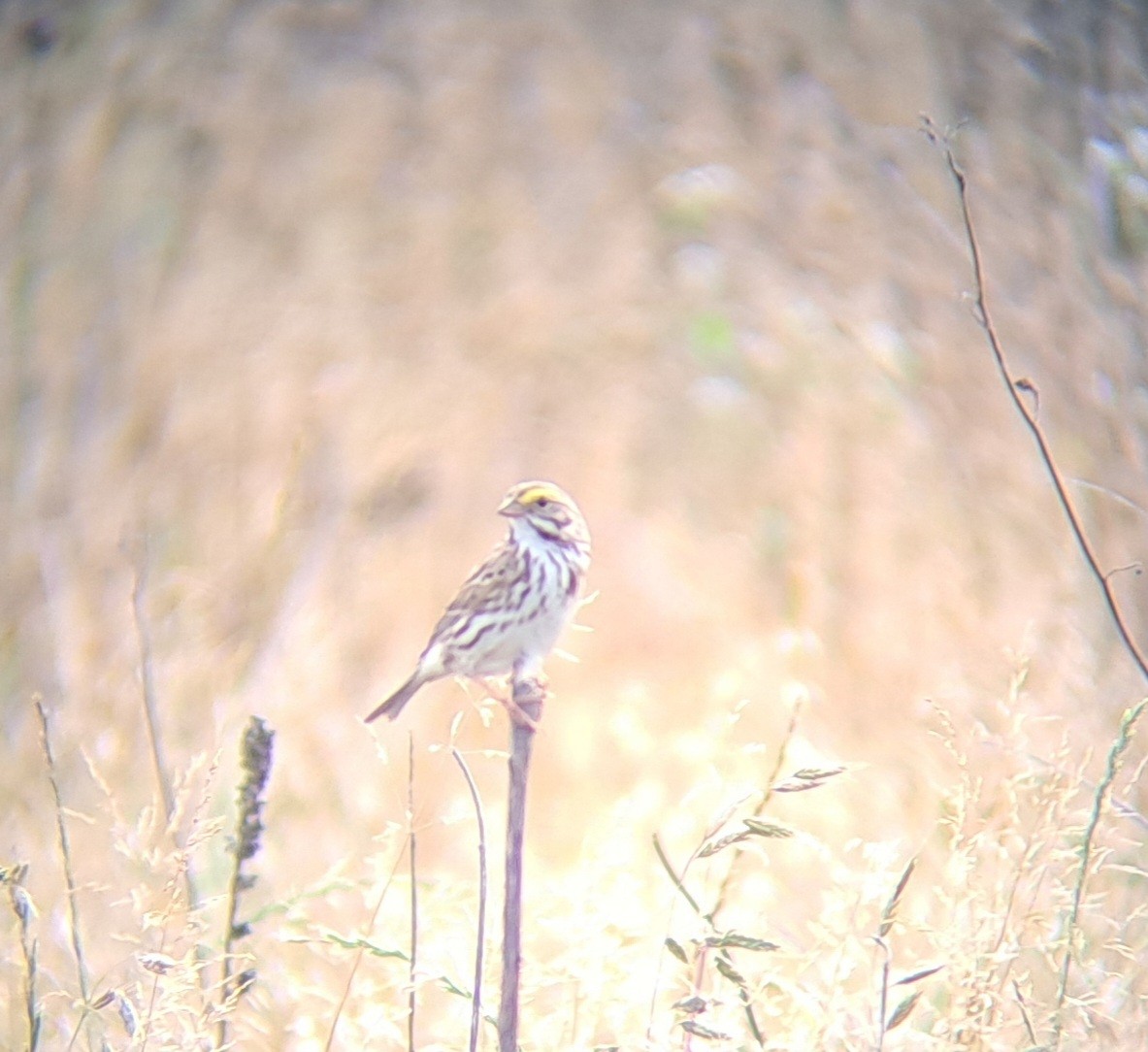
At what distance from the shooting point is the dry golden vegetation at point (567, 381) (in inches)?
152

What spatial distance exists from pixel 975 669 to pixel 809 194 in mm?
1947

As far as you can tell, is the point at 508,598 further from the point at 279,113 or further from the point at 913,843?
the point at 279,113

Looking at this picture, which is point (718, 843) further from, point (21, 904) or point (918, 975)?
point (21, 904)

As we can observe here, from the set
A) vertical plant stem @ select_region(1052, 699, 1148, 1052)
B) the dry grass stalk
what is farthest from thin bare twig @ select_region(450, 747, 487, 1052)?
vertical plant stem @ select_region(1052, 699, 1148, 1052)

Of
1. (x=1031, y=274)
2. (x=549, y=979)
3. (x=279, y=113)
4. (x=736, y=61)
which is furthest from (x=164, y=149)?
(x=549, y=979)

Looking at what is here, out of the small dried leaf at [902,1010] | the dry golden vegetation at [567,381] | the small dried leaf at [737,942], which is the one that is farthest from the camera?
the dry golden vegetation at [567,381]

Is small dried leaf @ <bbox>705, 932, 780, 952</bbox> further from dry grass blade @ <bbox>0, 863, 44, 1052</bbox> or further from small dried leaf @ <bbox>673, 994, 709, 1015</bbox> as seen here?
dry grass blade @ <bbox>0, 863, 44, 1052</bbox>

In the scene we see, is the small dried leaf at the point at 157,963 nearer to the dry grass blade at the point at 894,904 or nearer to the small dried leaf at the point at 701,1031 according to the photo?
the small dried leaf at the point at 701,1031

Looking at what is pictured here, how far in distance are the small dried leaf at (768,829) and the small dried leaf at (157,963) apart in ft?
1.29

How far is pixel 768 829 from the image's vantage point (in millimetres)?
901

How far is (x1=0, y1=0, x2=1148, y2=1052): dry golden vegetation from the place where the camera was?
3.86 m

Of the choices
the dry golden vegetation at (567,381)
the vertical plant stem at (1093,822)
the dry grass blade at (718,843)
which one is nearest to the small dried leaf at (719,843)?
the dry grass blade at (718,843)

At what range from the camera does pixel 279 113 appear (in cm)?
547

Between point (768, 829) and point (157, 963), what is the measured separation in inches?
16.5
